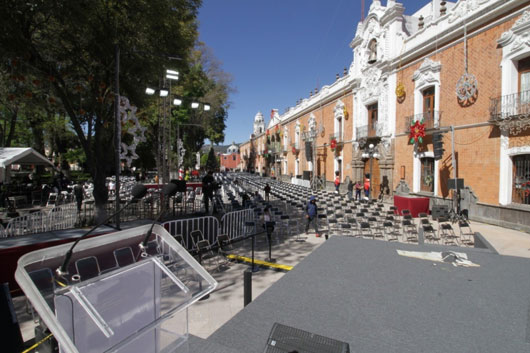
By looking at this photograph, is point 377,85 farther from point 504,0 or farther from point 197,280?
point 197,280

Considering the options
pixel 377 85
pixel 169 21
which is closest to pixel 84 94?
pixel 169 21

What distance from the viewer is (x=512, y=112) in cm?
1117

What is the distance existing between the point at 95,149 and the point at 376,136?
688 inches

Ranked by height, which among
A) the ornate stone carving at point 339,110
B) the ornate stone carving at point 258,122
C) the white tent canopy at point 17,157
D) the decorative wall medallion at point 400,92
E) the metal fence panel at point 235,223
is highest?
the ornate stone carving at point 258,122

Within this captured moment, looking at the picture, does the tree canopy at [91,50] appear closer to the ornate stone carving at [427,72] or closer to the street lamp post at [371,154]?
the ornate stone carving at [427,72]

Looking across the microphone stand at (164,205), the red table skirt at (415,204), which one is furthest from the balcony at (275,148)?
the microphone stand at (164,205)

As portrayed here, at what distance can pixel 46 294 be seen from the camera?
1.54m

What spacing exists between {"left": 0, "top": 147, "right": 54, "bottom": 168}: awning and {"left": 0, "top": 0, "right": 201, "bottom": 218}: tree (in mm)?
5773

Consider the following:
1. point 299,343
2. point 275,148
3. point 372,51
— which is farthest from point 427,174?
point 275,148

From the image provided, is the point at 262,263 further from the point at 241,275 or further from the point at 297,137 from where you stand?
the point at 297,137

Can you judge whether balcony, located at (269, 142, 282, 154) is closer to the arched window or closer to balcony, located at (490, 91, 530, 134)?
the arched window

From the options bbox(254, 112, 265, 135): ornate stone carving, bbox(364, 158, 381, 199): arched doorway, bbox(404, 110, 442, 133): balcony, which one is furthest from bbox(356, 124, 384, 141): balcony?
bbox(254, 112, 265, 135): ornate stone carving

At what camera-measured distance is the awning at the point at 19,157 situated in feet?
43.6

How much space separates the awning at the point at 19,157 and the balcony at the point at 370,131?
2108cm
